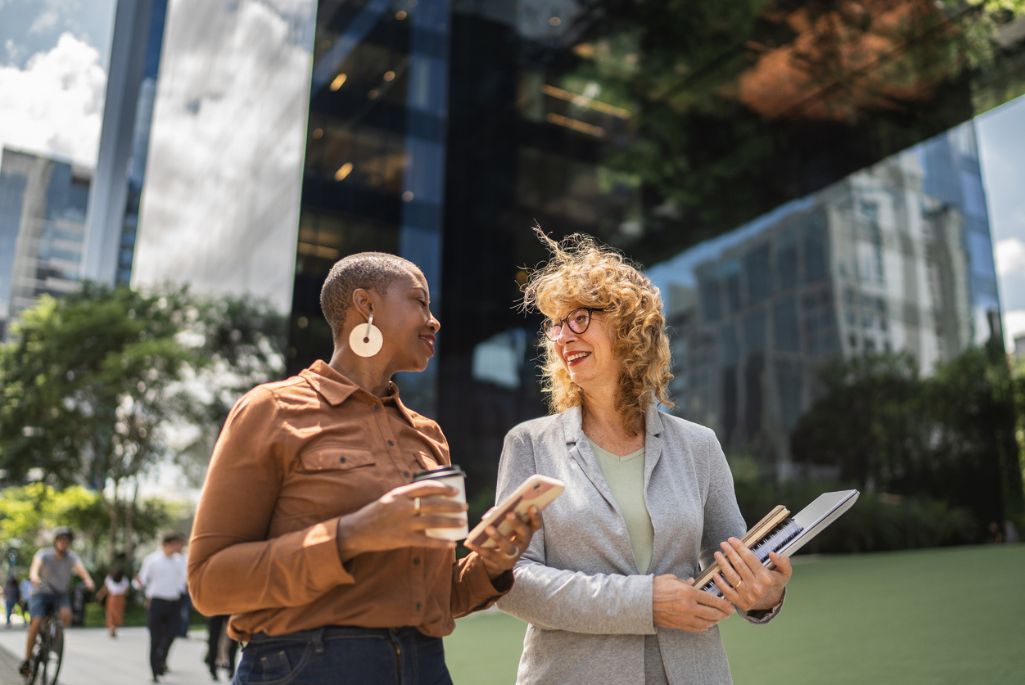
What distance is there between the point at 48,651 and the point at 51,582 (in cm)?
72

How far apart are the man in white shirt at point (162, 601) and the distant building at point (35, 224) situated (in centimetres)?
Result: 365

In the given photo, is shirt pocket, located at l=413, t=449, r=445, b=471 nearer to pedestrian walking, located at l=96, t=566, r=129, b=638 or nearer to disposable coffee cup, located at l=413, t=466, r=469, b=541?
disposable coffee cup, located at l=413, t=466, r=469, b=541

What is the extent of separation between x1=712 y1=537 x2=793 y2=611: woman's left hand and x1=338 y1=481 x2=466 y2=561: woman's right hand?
752 mm

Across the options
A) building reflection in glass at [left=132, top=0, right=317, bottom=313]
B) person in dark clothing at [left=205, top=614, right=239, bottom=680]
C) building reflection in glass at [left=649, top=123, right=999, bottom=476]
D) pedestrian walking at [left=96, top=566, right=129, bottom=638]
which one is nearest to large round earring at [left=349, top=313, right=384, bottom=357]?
building reflection in glass at [left=132, top=0, right=317, bottom=313]

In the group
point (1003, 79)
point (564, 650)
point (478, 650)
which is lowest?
point (478, 650)

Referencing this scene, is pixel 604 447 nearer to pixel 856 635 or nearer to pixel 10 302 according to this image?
pixel 10 302

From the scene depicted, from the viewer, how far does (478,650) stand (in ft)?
25.3

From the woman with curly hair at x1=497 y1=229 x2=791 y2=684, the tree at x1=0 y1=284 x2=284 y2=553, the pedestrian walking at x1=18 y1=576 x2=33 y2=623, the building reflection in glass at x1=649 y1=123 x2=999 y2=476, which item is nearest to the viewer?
the woman with curly hair at x1=497 y1=229 x2=791 y2=684

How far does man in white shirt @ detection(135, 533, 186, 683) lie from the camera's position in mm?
8602

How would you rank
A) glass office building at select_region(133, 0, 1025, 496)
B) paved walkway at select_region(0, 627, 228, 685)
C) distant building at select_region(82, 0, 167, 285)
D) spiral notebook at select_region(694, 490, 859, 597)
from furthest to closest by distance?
glass office building at select_region(133, 0, 1025, 496) → paved walkway at select_region(0, 627, 228, 685) → distant building at select_region(82, 0, 167, 285) → spiral notebook at select_region(694, 490, 859, 597)

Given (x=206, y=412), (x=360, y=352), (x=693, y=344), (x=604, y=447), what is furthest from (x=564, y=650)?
(x=693, y=344)

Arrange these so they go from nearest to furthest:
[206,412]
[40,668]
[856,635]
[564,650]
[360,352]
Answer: [360,352] < [564,650] < [40,668] < [856,635] < [206,412]

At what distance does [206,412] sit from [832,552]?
10.7 meters

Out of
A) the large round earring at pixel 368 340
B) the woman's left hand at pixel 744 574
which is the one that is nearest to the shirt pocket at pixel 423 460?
the large round earring at pixel 368 340
